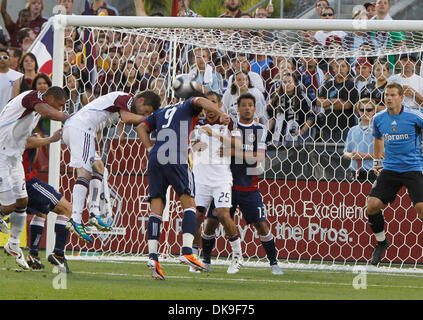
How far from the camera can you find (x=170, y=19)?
11.3m

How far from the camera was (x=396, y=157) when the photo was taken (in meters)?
10.6

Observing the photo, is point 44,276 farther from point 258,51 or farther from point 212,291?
point 258,51

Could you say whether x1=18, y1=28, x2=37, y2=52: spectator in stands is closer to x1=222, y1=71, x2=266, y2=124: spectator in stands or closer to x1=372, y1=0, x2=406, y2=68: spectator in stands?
x1=222, y1=71, x2=266, y2=124: spectator in stands

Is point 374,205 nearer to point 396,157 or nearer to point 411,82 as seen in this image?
point 396,157

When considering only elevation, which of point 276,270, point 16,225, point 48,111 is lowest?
point 276,270

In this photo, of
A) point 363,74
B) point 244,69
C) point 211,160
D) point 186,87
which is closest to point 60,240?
point 186,87

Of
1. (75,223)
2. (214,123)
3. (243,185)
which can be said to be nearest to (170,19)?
(214,123)

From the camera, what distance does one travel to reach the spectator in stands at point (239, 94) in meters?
12.7

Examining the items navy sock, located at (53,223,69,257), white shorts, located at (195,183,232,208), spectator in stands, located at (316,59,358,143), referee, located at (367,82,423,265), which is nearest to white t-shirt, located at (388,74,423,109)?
spectator in stands, located at (316,59,358,143)

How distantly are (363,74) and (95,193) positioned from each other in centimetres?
425

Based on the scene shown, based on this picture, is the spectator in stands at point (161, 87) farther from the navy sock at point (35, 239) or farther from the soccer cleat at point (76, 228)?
the soccer cleat at point (76, 228)

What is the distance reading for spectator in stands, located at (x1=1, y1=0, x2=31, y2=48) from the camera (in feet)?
56.4

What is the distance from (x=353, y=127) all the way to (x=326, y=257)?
1834 millimetres

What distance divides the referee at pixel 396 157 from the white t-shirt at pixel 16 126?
412 centimetres
